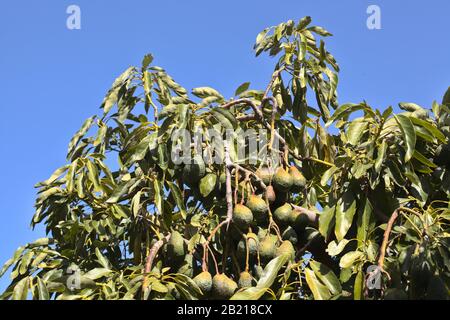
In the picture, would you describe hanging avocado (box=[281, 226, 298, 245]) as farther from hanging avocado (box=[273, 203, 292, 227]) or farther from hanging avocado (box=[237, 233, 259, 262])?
hanging avocado (box=[237, 233, 259, 262])

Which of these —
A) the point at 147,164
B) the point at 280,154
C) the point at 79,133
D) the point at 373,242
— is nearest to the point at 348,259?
the point at 373,242

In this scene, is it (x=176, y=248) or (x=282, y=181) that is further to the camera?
(x=282, y=181)

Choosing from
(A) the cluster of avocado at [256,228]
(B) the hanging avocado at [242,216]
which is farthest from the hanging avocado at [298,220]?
(B) the hanging avocado at [242,216]

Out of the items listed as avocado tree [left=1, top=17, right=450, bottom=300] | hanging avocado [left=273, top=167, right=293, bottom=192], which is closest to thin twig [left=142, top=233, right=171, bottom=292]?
avocado tree [left=1, top=17, right=450, bottom=300]

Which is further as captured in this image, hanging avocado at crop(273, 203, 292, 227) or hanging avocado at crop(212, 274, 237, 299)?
hanging avocado at crop(273, 203, 292, 227)

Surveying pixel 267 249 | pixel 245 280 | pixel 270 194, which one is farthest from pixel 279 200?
pixel 245 280

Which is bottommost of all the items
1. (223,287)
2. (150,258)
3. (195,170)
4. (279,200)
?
(223,287)

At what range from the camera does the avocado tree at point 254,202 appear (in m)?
2.37

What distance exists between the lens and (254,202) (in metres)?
2.67

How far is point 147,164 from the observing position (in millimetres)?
2855

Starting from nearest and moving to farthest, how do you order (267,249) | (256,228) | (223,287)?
(223,287)
(267,249)
(256,228)

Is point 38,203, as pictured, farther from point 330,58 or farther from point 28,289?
point 330,58

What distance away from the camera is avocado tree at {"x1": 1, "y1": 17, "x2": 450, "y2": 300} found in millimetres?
2373

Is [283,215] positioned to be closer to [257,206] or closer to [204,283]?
[257,206]
